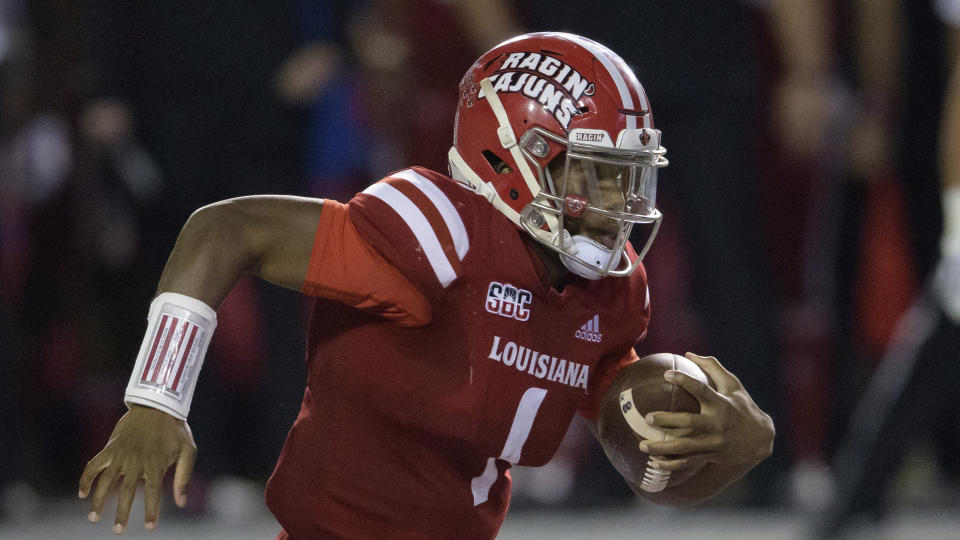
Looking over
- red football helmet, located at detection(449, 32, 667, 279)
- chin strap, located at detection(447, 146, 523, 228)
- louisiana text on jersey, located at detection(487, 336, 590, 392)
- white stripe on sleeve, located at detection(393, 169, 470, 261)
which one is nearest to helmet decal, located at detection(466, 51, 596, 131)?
red football helmet, located at detection(449, 32, 667, 279)

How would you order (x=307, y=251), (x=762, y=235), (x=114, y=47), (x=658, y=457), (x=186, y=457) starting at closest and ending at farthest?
(x=186, y=457) < (x=307, y=251) < (x=658, y=457) < (x=114, y=47) < (x=762, y=235)

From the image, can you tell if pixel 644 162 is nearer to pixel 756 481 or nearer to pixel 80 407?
pixel 756 481

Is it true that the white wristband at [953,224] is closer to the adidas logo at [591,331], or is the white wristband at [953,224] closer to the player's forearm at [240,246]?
the adidas logo at [591,331]

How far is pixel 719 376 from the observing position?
6.48 feet

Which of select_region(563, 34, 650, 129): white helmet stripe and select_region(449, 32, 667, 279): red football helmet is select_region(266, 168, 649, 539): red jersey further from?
select_region(563, 34, 650, 129): white helmet stripe

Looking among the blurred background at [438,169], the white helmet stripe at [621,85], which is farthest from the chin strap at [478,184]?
the blurred background at [438,169]

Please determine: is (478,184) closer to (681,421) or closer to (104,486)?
(681,421)

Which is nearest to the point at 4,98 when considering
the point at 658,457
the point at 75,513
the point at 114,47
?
the point at 114,47

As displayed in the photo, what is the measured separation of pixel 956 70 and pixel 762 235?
2.68ft

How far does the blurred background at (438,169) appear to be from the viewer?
12.6 ft

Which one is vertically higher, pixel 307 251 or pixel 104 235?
pixel 307 251

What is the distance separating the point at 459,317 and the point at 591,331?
0.25 metres

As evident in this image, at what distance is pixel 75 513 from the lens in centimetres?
368

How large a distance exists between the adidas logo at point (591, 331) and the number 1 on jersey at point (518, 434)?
11 centimetres
